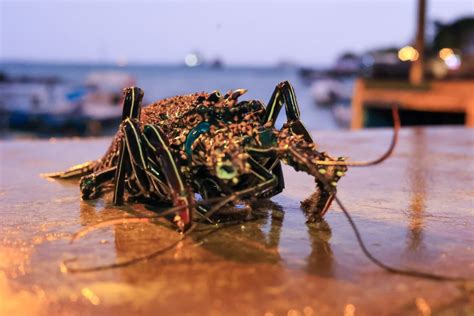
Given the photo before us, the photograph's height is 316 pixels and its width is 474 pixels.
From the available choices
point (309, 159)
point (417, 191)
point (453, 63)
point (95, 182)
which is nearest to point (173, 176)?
point (309, 159)

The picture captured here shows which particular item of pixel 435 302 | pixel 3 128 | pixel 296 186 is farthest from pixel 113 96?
Answer: pixel 435 302

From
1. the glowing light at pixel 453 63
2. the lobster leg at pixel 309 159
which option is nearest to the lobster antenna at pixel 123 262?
the lobster leg at pixel 309 159

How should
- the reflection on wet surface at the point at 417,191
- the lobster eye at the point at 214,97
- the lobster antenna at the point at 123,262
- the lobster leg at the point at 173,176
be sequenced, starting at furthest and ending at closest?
the lobster eye at the point at 214,97 → the reflection on wet surface at the point at 417,191 → the lobster leg at the point at 173,176 → the lobster antenna at the point at 123,262

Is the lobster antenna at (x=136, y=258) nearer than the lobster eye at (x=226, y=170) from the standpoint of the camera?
Yes

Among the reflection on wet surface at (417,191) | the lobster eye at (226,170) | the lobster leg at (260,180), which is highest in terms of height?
the lobster eye at (226,170)

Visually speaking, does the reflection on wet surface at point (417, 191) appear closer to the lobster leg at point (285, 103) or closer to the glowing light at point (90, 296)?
the lobster leg at point (285, 103)

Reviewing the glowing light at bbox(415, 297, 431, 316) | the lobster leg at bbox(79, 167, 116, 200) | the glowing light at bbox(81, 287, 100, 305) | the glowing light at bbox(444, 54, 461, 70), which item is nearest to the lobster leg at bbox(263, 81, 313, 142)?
the lobster leg at bbox(79, 167, 116, 200)
